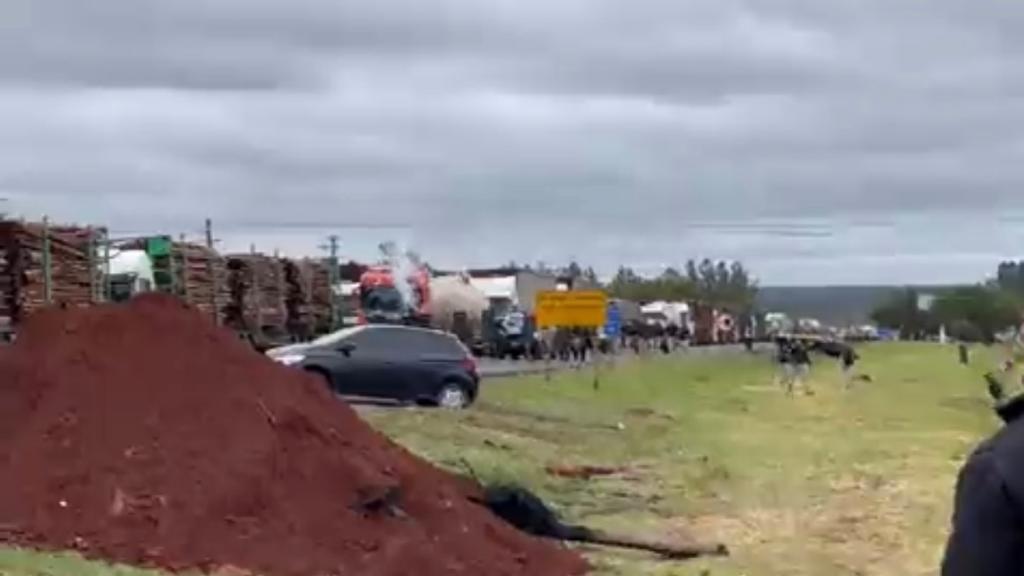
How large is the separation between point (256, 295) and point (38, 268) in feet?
54.3

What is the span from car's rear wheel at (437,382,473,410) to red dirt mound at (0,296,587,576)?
591 inches

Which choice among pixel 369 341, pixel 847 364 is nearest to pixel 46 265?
pixel 369 341

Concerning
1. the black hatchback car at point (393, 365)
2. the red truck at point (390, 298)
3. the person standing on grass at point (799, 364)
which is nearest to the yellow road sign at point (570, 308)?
the red truck at point (390, 298)

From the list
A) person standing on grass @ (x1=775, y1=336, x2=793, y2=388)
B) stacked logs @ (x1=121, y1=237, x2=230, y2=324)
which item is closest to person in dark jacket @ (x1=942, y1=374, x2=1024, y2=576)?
stacked logs @ (x1=121, y1=237, x2=230, y2=324)

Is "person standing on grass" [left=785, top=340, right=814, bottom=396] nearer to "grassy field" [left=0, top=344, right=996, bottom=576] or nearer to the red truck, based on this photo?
"grassy field" [left=0, top=344, right=996, bottom=576]

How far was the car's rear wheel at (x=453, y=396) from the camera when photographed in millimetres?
32688

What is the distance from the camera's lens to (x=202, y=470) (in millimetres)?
14844

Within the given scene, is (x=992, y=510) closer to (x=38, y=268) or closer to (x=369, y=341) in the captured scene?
(x=369, y=341)

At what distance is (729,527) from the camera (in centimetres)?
1950

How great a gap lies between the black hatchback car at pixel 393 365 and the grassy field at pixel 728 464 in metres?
0.89

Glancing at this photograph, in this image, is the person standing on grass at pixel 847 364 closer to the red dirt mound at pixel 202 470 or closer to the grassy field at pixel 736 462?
the grassy field at pixel 736 462

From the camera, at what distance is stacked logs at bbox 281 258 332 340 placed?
54.2 m

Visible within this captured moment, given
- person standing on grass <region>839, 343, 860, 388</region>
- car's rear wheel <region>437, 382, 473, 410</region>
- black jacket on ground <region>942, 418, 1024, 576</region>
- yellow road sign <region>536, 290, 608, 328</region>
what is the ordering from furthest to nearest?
person standing on grass <region>839, 343, 860, 388</region>
yellow road sign <region>536, 290, 608, 328</region>
car's rear wheel <region>437, 382, 473, 410</region>
black jacket on ground <region>942, 418, 1024, 576</region>

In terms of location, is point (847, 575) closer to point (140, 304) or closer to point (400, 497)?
point (400, 497)
